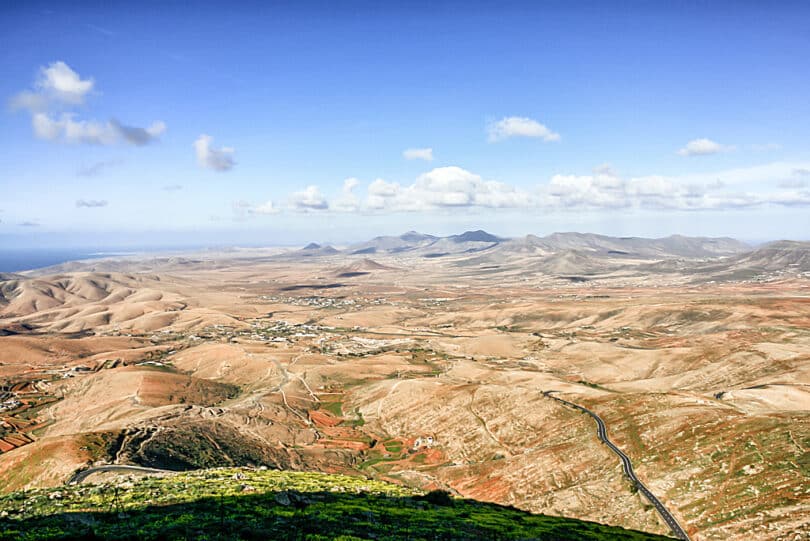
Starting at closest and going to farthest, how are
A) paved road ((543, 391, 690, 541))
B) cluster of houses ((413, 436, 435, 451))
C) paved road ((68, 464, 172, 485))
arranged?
1. paved road ((543, 391, 690, 541))
2. paved road ((68, 464, 172, 485))
3. cluster of houses ((413, 436, 435, 451))

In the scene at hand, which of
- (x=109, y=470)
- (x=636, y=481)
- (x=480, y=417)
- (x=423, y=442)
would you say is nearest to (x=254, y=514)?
(x=109, y=470)

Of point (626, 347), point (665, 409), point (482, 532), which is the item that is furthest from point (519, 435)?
point (626, 347)

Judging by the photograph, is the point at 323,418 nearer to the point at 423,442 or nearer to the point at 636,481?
the point at 423,442

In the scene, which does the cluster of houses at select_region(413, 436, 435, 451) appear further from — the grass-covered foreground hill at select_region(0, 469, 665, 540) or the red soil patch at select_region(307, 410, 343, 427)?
the grass-covered foreground hill at select_region(0, 469, 665, 540)

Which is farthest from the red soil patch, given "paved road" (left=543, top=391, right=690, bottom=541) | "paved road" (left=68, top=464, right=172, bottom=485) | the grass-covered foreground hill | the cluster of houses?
"paved road" (left=543, top=391, right=690, bottom=541)

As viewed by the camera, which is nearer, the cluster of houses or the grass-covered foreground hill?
the grass-covered foreground hill

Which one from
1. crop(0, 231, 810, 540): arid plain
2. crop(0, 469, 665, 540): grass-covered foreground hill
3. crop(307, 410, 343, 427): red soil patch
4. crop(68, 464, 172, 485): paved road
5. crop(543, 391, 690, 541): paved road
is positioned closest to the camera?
crop(0, 469, 665, 540): grass-covered foreground hill

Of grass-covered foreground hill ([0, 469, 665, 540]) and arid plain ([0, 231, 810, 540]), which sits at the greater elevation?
grass-covered foreground hill ([0, 469, 665, 540])

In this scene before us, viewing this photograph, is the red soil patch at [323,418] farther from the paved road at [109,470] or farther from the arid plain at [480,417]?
the paved road at [109,470]

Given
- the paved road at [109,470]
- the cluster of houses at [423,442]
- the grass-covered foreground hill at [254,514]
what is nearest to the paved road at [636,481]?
the grass-covered foreground hill at [254,514]
